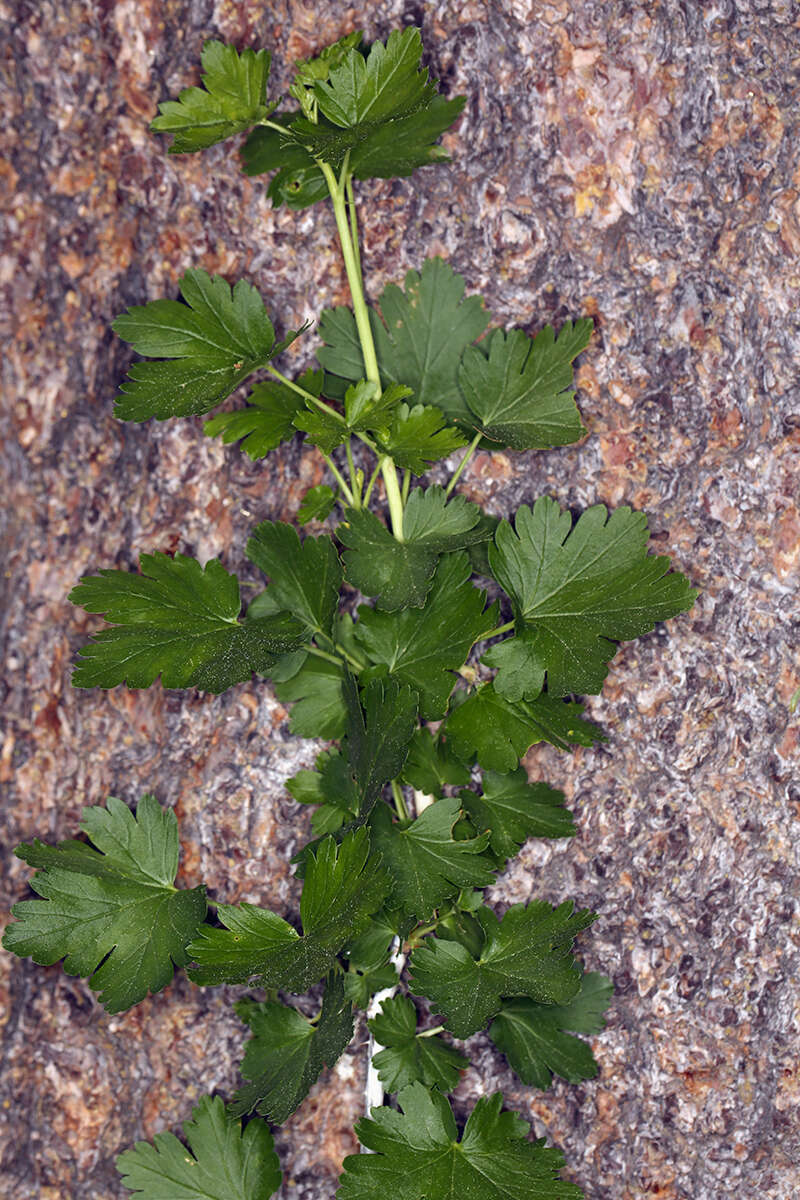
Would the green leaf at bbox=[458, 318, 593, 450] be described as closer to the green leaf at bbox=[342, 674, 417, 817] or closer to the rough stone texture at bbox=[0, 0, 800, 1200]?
the rough stone texture at bbox=[0, 0, 800, 1200]

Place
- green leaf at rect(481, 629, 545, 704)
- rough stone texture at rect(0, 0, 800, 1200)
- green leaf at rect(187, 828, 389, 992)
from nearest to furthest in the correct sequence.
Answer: green leaf at rect(187, 828, 389, 992), green leaf at rect(481, 629, 545, 704), rough stone texture at rect(0, 0, 800, 1200)

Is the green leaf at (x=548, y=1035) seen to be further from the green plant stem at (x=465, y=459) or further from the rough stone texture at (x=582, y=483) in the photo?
the green plant stem at (x=465, y=459)

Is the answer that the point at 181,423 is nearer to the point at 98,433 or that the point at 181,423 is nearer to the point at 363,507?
the point at 98,433

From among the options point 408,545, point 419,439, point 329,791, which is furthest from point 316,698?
point 419,439

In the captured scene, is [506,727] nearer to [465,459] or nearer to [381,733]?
[381,733]

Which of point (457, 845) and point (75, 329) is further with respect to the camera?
point (75, 329)

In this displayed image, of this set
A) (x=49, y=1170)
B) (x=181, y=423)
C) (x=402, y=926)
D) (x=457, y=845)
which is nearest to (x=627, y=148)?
(x=181, y=423)

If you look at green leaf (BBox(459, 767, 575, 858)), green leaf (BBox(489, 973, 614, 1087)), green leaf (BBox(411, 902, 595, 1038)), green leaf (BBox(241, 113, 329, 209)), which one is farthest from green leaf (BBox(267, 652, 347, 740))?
green leaf (BBox(241, 113, 329, 209))
